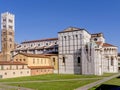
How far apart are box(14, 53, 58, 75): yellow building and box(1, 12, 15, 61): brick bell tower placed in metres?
30.3

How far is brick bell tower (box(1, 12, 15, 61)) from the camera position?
88.3 m

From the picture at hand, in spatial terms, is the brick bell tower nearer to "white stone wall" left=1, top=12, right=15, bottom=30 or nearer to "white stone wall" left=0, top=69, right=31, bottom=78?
"white stone wall" left=1, top=12, right=15, bottom=30

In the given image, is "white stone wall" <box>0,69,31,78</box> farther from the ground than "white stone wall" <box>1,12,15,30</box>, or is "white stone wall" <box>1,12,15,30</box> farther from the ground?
"white stone wall" <box>1,12,15,30</box>

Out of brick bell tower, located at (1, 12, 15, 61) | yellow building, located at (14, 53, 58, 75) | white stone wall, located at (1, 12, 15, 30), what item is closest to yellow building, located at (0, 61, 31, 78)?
yellow building, located at (14, 53, 58, 75)

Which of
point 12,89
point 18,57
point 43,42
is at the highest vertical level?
point 43,42

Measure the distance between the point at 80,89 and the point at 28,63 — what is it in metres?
31.8

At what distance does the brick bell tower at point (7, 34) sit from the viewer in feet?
290

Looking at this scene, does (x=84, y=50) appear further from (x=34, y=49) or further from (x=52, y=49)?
(x=34, y=49)

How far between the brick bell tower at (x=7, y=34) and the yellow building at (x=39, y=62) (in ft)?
99.5

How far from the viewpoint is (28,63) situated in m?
56.1

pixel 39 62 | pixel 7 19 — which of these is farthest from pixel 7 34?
pixel 39 62

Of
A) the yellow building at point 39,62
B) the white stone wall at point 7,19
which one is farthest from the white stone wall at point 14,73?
the white stone wall at point 7,19

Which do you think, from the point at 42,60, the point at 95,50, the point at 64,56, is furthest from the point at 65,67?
the point at 95,50

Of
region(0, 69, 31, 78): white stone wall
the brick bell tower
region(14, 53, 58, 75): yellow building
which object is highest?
the brick bell tower
